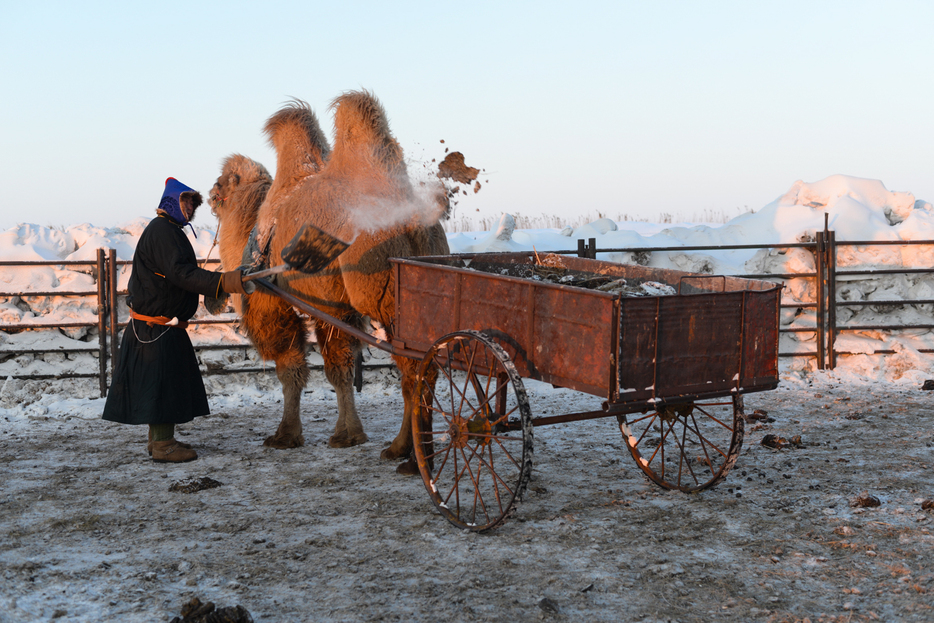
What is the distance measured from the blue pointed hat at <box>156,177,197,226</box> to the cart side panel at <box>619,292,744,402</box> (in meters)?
3.59

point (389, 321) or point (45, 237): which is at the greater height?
point (45, 237)

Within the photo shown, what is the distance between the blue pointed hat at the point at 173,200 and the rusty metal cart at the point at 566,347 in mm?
1993

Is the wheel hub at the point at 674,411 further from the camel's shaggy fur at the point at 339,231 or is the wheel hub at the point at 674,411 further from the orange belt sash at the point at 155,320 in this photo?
the orange belt sash at the point at 155,320

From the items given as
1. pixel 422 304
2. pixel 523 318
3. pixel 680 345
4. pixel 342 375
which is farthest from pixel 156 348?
pixel 680 345

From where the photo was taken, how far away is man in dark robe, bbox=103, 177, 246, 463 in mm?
5379

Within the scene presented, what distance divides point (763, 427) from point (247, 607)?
4.67 m

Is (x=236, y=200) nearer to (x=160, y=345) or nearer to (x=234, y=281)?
(x=160, y=345)

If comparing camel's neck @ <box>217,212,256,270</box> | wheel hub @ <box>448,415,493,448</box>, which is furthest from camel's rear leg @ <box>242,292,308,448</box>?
wheel hub @ <box>448,415,493,448</box>

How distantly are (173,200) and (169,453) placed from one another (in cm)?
184

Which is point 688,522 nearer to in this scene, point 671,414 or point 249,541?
point 671,414

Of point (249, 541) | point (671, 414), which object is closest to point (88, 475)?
point (249, 541)

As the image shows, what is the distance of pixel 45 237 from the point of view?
10656 mm

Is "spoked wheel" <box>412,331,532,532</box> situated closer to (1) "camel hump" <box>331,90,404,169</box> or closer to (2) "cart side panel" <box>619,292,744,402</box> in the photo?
(2) "cart side panel" <box>619,292,744,402</box>

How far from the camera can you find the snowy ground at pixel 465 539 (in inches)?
121
